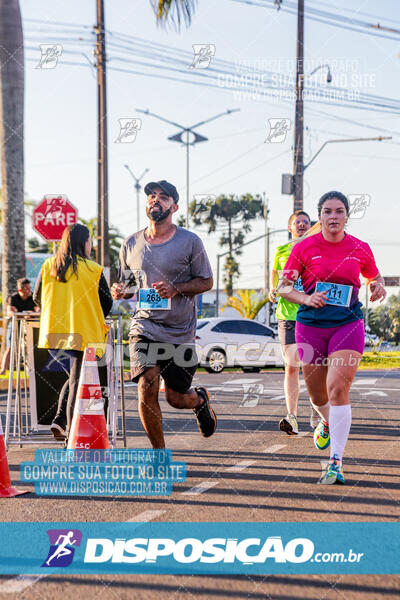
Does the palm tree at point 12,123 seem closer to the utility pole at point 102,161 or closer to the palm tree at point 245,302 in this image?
the utility pole at point 102,161

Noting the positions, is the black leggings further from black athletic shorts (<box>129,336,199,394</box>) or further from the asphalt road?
black athletic shorts (<box>129,336,199,394</box>)

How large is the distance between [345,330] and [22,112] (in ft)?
36.4

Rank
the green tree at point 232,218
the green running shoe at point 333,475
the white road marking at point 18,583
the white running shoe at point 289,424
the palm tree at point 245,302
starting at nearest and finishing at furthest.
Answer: the white road marking at point 18,583, the green running shoe at point 333,475, the white running shoe at point 289,424, the palm tree at point 245,302, the green tree at point 232,218

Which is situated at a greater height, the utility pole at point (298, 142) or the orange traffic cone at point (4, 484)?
the utility pole at point (298, 142)

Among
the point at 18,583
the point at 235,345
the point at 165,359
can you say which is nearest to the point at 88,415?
the point at 165,359

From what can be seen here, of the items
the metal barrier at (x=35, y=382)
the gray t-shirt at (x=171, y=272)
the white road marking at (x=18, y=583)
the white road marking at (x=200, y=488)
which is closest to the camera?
the white road marking at (x=18, y=583)

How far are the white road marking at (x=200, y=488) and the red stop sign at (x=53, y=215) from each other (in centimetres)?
808

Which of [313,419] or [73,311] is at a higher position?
[73,311]

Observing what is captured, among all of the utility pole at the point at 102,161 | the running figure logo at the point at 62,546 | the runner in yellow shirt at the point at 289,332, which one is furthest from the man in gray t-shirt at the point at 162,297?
the utility pole at the point at 102,161

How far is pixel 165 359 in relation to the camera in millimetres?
5730

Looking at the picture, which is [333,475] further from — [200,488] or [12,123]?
[12,123]

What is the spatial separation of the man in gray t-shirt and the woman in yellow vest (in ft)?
2.21

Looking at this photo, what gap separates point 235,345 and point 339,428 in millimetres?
16375

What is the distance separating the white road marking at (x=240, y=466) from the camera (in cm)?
605
